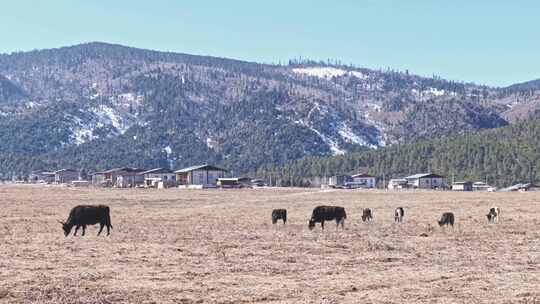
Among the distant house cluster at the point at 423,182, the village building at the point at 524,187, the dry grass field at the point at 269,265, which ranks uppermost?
the distant house cluster at the point at 423,182

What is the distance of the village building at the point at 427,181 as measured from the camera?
18825 cm

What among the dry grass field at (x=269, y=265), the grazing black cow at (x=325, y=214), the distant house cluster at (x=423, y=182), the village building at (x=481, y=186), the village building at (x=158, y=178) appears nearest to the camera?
the dry grass field at (x=269, y=265)

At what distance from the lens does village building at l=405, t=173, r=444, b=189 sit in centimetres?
18825

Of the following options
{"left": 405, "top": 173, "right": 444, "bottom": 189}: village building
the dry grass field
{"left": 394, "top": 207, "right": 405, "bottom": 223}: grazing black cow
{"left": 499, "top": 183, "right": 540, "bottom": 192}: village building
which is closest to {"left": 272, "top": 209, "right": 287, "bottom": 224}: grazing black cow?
the dry grass field

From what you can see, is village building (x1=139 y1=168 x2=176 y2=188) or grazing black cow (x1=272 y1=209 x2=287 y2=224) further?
village building (x1=139 y1=168 x2=176 y2=188)

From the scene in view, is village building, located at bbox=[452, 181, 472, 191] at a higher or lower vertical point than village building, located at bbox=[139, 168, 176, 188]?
lower

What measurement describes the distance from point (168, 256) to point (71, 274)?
516 cm

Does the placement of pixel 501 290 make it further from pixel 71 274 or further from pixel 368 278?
pixel 71 274

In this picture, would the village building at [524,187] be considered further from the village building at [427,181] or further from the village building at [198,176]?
the village building at [198,176]

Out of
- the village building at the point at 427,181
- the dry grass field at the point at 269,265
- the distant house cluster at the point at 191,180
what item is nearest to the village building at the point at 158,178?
the distant house cluster at the point at 191,180

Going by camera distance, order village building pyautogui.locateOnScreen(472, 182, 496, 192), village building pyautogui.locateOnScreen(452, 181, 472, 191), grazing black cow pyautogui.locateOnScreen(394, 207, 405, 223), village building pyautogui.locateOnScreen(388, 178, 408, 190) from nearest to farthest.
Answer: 1. grazing black cow pyautogui.locateOnScreen(394, 207, 405, 223)
2. village building pyautogui.locateOnScreen(452, 181, 472, 191)
3. village building pyautogui.locateOnScreen(472, 182, 496, 192)
4. village building pyautogui.locateOnScreen(388, 178, 408, 190)

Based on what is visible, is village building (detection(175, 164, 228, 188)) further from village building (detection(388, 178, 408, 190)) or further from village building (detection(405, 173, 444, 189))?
village building (detection(405, 173, 444, 189))

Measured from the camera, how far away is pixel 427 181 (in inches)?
7485

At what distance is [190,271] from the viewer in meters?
22.5
